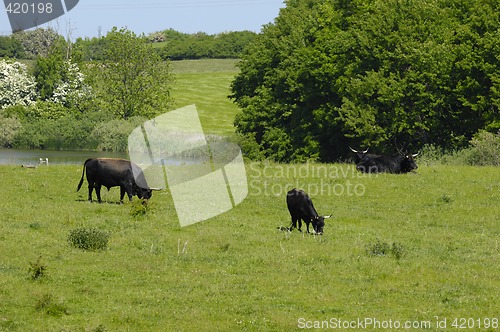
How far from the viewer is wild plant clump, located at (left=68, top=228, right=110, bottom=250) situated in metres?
21.1

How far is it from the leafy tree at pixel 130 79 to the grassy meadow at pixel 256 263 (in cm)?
4979

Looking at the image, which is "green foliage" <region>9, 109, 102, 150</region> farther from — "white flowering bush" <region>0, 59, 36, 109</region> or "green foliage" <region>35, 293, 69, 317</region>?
"green foliage" <region>35, 293, 69, 317</region>

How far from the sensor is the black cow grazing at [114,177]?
29469 millimetres

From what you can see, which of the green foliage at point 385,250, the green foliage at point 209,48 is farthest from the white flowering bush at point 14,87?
the green foliage at point 209,48

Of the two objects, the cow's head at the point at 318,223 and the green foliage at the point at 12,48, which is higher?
the green foliage at the point at 12,48

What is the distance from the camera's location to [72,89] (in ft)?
305

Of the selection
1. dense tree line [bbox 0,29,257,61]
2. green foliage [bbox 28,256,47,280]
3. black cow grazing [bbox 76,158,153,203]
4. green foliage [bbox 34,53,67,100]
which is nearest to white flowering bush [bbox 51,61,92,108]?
green foliage [bbox 34,53,67,100]

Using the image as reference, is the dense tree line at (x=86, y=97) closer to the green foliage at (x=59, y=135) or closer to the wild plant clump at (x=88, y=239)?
the green foliage at (x=59, y=135)

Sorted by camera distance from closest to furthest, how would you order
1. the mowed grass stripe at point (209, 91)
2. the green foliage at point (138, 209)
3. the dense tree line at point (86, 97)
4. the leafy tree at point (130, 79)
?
the green foliage at point (138, 209) → the dense tree line at point (86, 97) → the leafy tree at point (130, 79) → the mowed grass stripe at point (209, 91)

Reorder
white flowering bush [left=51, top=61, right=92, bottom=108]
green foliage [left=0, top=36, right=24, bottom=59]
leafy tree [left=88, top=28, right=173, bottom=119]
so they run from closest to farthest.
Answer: leafy tree [left=88, top=28, right=173, bottom=119] → white flowering bush [left=51, top=61, right=92, bottom=108] → green foliage [left=0, top=36, right=24, bottom=59]

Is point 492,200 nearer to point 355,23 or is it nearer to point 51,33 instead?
point 355,23

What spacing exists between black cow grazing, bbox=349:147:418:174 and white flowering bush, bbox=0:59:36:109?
59.8 m


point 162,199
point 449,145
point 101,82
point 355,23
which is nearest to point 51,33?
point 101,82

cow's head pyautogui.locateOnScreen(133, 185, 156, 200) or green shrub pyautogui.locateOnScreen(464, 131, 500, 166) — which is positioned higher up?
cow's head pyautogui.locateOnScreen(133, 185, 156, 200)
